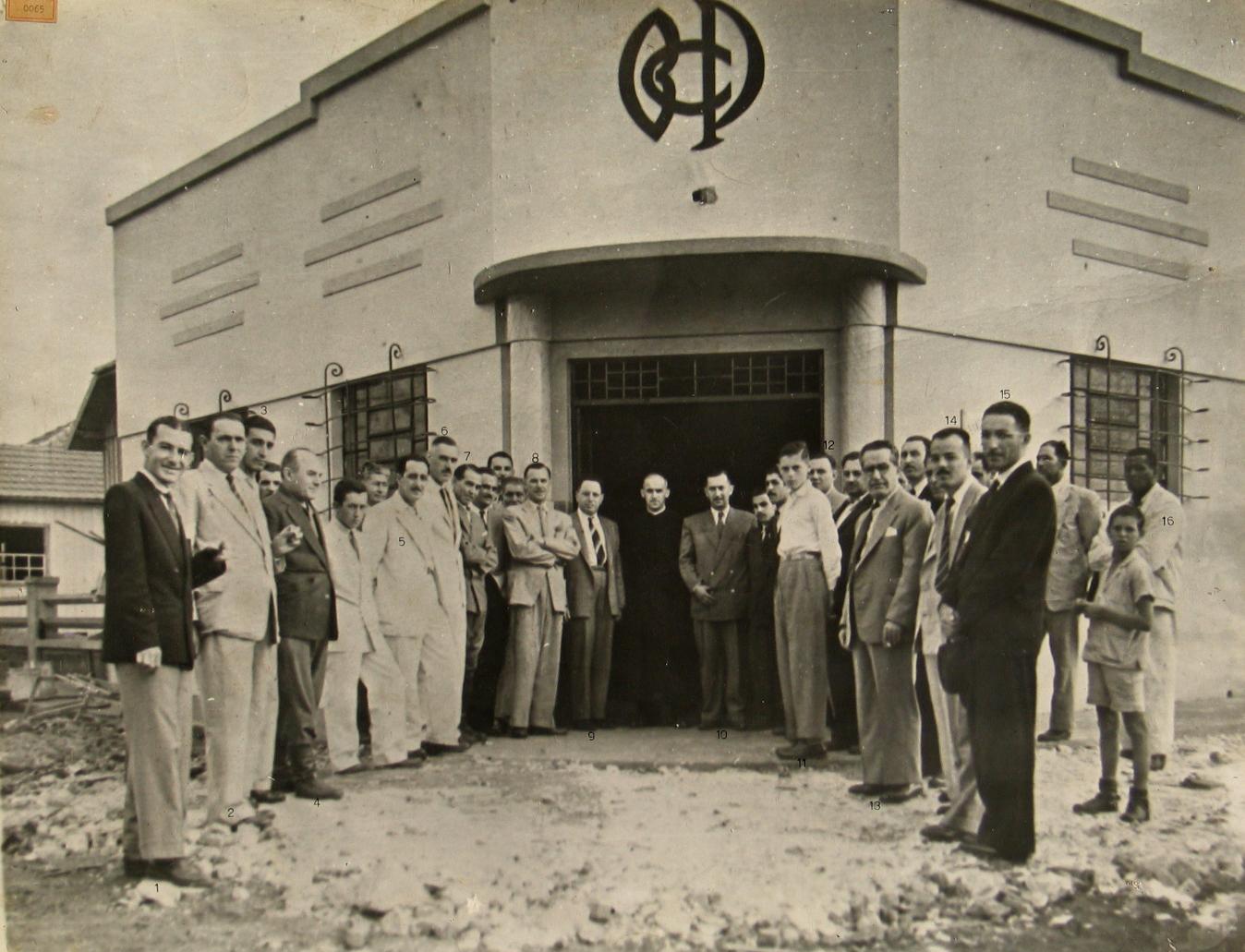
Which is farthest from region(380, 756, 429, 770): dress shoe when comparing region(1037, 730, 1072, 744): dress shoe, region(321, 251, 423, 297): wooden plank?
region(1037, 730, 1072, 744): dress shoe

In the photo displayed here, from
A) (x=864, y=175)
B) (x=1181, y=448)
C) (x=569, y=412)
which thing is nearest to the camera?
(x=1181, y=448)

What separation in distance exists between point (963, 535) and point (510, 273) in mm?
2993

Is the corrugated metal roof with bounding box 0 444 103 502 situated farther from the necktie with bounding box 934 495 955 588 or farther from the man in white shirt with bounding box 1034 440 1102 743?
the man in white shirt with bounding box 1034 440 1102 743

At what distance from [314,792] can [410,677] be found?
1003mm

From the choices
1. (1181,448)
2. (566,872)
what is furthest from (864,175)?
(566,872)

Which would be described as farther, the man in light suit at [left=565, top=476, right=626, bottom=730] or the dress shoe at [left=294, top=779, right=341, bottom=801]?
the man in light suit at [left=565, top=476, right=626, bottom=730]

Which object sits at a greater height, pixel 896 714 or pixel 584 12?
pixel 584 12

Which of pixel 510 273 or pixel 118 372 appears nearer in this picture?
pixel 118 372

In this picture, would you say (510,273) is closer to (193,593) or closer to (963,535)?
(193,593)

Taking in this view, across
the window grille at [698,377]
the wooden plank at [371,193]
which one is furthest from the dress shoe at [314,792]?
the wooden plank at [371,193]

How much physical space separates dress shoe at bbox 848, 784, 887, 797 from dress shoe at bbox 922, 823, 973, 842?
49cm

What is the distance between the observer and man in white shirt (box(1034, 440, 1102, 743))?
4109 mm

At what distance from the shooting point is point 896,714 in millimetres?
4574

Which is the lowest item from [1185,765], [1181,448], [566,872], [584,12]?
[566,872]
